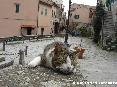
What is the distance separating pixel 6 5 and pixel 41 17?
894 cm

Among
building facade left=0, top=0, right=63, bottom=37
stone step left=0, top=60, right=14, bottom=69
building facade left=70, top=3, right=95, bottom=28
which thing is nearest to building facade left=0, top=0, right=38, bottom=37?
building facade left=0, top=0, right=63, bottom=37

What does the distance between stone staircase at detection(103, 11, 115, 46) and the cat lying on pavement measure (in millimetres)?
15627

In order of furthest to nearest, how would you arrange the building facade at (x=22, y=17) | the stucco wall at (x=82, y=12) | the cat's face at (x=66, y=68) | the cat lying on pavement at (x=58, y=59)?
the stucco wall at (x=82, y=12) → the building facade at (x=22, y=17) → the cat lying on pavement at (x=58, y=59) → the cat's face at (x=66, y=68)

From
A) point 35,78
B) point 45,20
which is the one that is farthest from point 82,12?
point 35,78

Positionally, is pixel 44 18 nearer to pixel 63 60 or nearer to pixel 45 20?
pixel 45 20

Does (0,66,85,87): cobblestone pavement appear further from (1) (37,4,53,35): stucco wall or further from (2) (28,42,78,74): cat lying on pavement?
(1) (37,4,53,35): stucco wall

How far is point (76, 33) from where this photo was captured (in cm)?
6625

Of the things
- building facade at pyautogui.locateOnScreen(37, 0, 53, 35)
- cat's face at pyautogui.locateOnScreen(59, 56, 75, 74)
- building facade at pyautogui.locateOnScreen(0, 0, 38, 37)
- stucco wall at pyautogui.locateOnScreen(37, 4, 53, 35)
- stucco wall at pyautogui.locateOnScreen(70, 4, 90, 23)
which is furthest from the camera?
stucco wall at pyautogui.locateOnScreen(70, 4, 90, 23)

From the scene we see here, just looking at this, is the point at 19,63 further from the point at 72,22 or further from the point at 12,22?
the point at 72,22

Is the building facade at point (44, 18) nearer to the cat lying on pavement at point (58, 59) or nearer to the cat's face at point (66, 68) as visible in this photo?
the cat lying on pavement at point (58, 59)

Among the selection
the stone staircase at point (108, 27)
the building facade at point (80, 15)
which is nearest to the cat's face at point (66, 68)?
the stone staircase at point (108, 27)

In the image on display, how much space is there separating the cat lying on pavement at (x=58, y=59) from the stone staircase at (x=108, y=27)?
1563 cm

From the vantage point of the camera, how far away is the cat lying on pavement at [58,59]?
574 inches

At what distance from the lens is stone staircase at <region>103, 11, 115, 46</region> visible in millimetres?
33444
